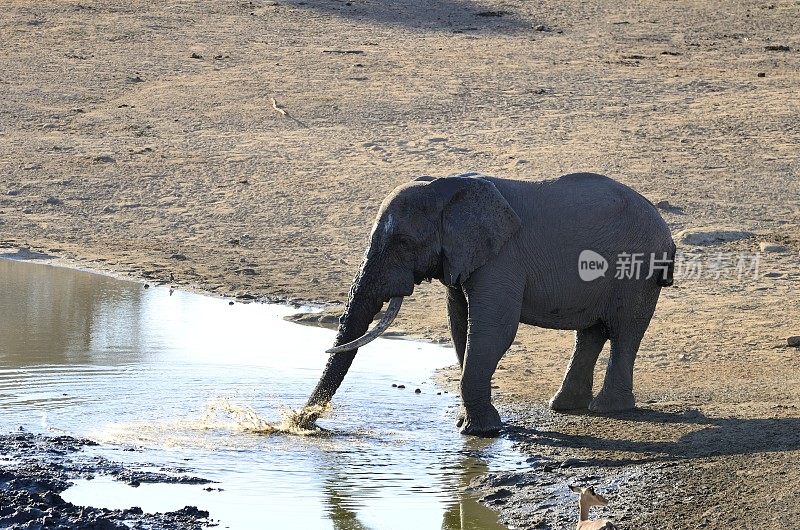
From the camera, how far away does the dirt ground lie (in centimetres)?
960

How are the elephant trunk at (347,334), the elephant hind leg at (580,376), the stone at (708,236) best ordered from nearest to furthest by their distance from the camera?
the elephant trunk at (347,334), the elephant hind leg at (580,376), the stone at (708,236)

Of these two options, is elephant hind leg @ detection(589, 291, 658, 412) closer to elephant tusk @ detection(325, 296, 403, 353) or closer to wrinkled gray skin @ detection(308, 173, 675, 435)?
wrinkled gray skin @ detection(308, 173, 675, 435)

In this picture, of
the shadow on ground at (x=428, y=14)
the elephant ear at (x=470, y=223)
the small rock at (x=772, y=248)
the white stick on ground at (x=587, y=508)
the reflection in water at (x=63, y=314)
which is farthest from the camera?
the shadow on ground at (x=428, y=14)

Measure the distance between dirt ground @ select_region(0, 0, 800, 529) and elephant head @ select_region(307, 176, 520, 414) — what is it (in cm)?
120

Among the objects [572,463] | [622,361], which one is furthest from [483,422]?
[622,361]

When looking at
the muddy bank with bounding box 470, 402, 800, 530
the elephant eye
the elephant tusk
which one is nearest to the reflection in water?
the elephant tusk

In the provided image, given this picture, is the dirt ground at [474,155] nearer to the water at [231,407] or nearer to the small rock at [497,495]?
the small rock at [497,495]

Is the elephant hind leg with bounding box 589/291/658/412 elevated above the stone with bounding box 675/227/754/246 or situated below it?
below

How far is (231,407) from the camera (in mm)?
10219

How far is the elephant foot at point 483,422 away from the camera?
9.70 m

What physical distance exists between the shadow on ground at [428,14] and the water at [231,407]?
36.3 feet

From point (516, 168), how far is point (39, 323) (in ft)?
21.1

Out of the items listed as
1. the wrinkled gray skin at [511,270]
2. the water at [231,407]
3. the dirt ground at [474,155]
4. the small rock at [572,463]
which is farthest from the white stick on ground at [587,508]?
the wrinkled gray skin at [511,270]

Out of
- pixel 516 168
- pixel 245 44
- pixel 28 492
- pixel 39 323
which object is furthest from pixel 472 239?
pixel 245 44
